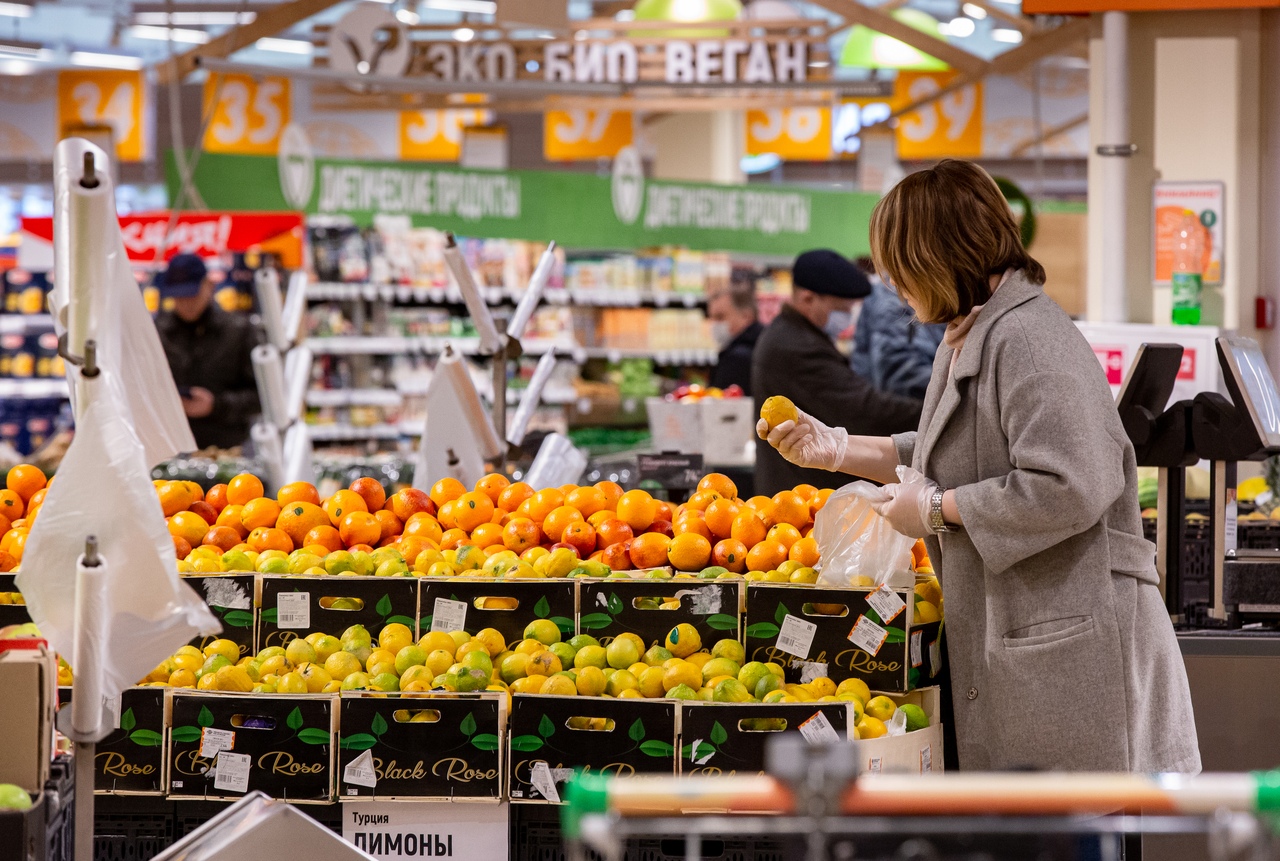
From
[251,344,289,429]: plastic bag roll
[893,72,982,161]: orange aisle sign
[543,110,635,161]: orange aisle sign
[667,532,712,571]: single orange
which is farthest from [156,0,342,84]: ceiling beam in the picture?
[667,532,712,571]: single orange

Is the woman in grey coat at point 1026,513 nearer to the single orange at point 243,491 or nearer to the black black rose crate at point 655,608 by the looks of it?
the black black rose crate at point 655,608

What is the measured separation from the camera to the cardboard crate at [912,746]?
7.95 feet

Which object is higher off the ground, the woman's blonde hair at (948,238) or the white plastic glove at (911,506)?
the woman's blonde hair at (948,238)

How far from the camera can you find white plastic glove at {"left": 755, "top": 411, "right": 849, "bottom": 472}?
271cm

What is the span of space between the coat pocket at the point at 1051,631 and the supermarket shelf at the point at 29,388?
8.78m

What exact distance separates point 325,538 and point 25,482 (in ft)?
2.59

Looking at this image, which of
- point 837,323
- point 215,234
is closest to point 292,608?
point 215,234

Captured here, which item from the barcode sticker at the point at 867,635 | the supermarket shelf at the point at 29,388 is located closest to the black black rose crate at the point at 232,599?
the barcode sticker at the point at 867,635

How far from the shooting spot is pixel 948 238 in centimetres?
233

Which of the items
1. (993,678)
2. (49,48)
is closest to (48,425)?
(49,48)

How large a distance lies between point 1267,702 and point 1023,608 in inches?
52.4

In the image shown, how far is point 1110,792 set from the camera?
1.17 meters

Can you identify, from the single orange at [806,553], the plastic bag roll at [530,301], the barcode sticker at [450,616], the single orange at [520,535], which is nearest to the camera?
the barcode sticker at [450,616]

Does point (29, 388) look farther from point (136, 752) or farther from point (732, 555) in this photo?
point (732, 555)
